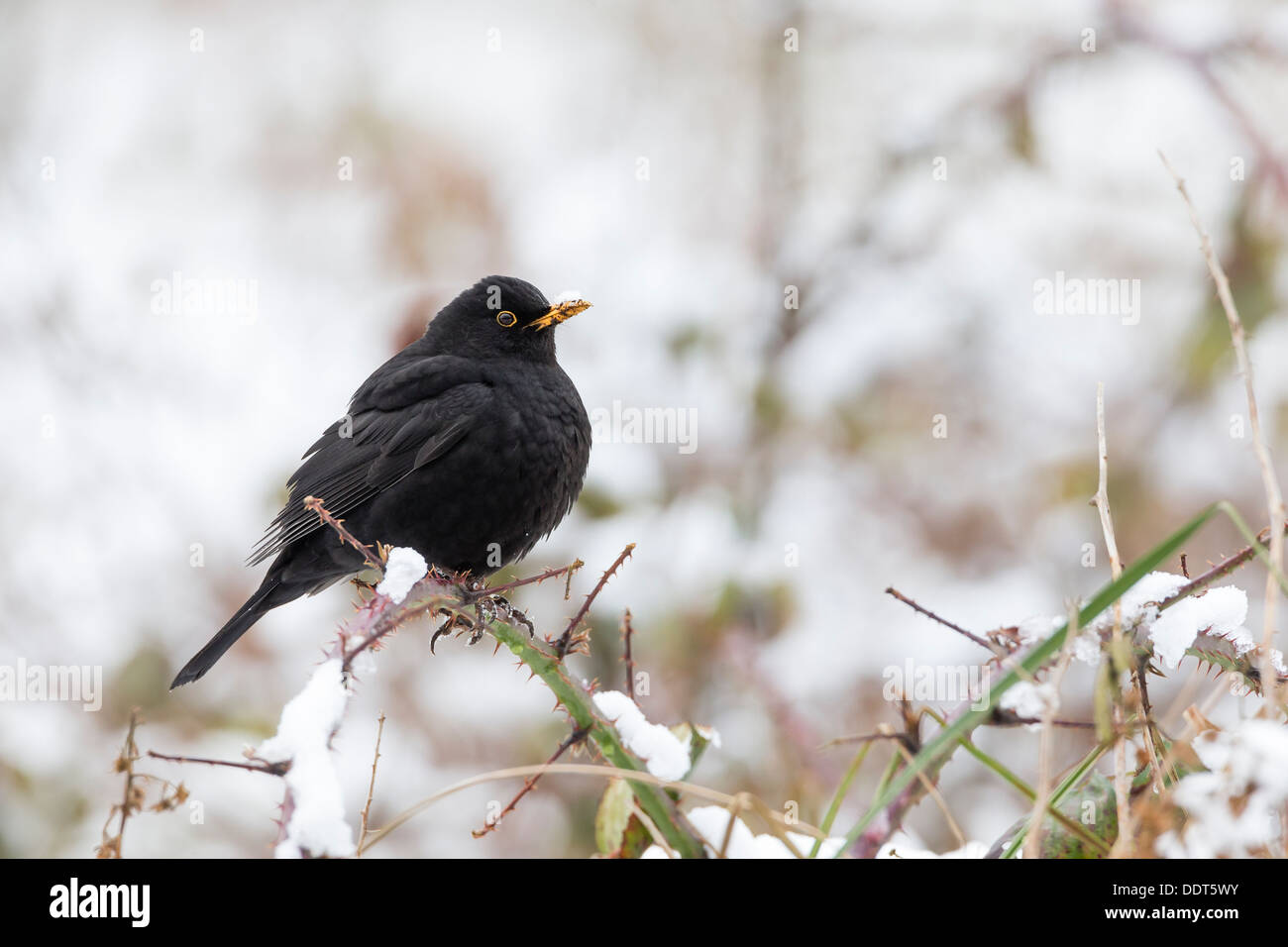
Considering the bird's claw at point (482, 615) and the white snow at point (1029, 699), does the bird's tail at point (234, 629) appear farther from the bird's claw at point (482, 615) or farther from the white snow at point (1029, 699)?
the white snow at point (1029, 699)

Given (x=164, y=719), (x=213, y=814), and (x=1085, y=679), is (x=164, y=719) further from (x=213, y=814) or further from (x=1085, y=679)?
(x=1085, y=679)

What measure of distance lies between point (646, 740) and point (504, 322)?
2.66 metres

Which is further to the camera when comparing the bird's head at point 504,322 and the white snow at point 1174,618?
the bird's head at point 504,322

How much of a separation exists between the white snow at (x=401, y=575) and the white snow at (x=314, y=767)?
0.37 m

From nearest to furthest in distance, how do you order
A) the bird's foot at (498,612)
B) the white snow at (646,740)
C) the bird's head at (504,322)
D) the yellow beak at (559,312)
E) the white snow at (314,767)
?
the white snow at (314,767)
the white snow at (646,740)
the bird's foot at (498,612)
the yellow beak at (559,312)
the bird's head at (504,322)

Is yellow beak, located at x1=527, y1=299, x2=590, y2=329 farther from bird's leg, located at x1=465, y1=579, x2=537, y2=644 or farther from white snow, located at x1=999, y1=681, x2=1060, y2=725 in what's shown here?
white snow, located at x1=999, y1=681, x2=1060, y2=725

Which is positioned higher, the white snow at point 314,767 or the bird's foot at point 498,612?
the white snow at point 314,767

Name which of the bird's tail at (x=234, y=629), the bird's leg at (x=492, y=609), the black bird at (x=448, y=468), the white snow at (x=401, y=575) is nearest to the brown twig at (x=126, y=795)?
the white snow at (x=401, y=575)

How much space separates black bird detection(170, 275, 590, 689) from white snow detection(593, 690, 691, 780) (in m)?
1.78

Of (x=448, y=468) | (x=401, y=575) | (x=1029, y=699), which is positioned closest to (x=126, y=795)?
(x=401, y=575)

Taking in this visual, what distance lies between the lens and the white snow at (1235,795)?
103cm

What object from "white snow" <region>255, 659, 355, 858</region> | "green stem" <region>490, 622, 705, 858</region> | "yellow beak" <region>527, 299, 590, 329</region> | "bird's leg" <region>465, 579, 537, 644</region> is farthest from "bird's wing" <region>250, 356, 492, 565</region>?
"white snow" <region>255, 659, 355, 858</region>
